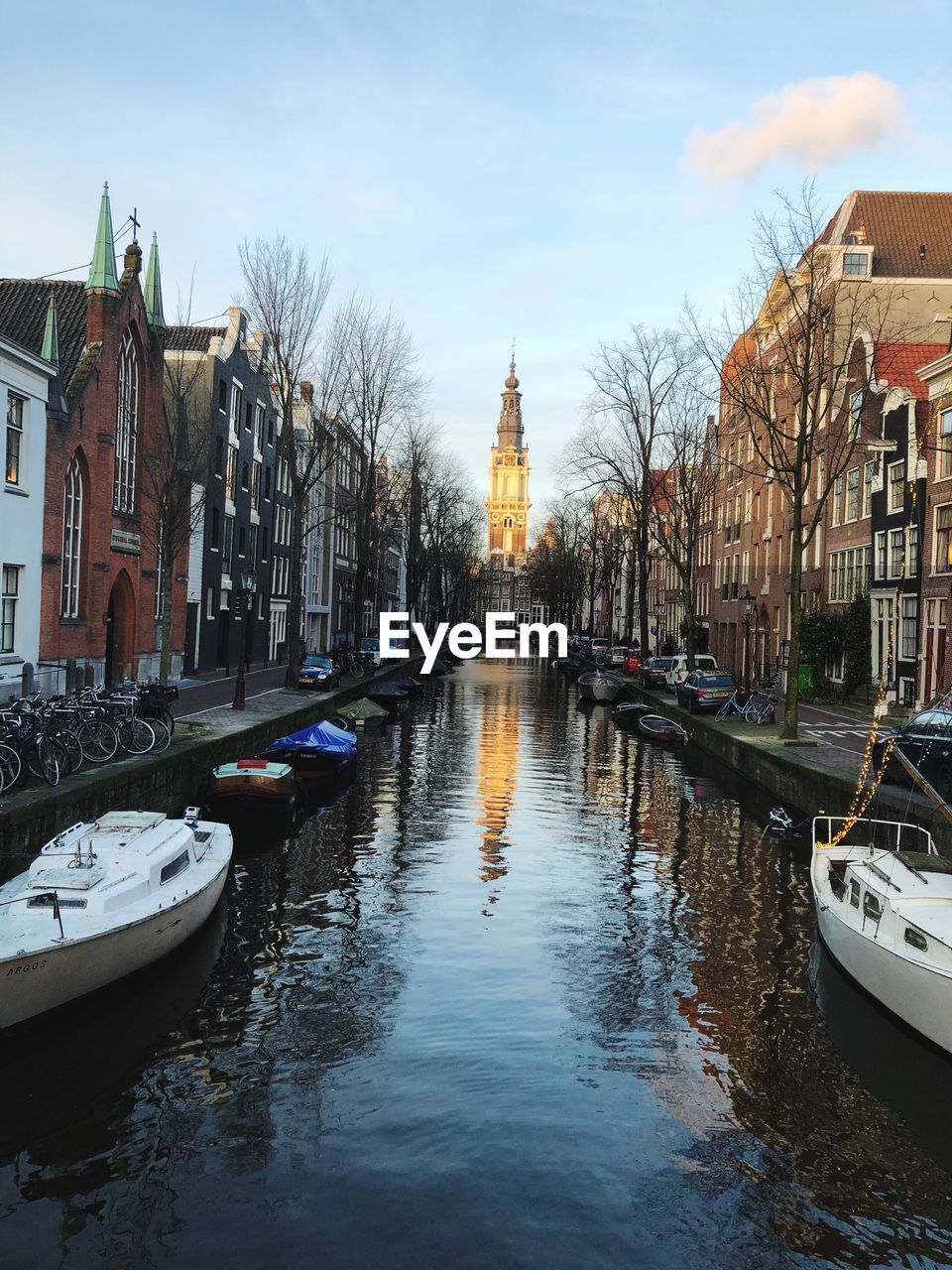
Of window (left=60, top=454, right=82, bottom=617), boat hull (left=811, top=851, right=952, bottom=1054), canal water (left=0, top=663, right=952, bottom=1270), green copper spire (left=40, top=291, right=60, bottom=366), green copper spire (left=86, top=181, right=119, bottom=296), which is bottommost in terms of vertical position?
canal water (left=0, top=663, right=952, bottom=1270)

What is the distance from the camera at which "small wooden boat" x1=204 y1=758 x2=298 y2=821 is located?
69.0ft

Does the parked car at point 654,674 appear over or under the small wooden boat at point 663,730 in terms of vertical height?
over

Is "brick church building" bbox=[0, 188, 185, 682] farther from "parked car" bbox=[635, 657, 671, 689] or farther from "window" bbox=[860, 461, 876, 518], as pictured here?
"parked car" bbox=[635, 657, 671, 689]

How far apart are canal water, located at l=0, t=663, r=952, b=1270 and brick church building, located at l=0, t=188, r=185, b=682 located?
16.6 meters

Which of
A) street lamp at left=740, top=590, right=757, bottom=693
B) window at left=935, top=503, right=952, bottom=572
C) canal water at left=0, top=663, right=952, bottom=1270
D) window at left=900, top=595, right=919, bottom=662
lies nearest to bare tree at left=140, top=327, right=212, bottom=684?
canal water at left=0, top=663, right=952, bottom=1270

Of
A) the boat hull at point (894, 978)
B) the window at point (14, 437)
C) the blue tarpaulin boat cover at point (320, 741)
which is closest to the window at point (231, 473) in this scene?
the window at point (14, 437)

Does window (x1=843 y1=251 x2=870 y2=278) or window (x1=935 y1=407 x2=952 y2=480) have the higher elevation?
window (x1=843 y1=251 x2=870 y2=278)

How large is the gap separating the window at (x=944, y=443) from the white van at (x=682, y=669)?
1588cm

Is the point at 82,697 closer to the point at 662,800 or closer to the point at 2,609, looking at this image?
the point at 2,609

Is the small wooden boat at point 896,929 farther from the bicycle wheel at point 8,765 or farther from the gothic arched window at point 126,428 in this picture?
the gothic arched window at point 126,428

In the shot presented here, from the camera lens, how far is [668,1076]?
1056cm

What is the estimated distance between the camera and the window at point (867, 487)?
1578 inches

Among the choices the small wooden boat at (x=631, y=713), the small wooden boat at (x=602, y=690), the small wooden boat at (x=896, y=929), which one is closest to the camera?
A: the small wooden boat at (x=896, y=929)

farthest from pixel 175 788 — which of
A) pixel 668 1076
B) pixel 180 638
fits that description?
pixel 180 638
